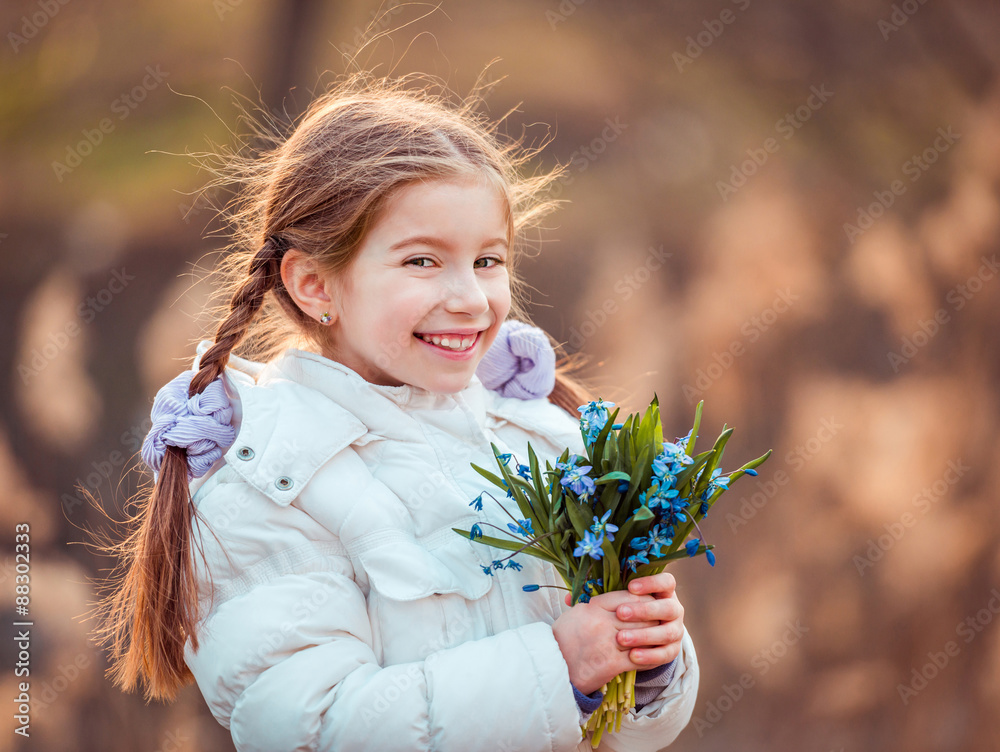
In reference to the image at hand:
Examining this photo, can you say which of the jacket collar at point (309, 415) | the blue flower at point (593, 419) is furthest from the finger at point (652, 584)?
the jacket collar at point (309, 415)

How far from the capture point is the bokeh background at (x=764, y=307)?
106 inches

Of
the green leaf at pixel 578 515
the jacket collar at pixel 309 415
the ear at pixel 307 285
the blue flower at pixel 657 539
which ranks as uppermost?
the blue flower at pixel 657 539

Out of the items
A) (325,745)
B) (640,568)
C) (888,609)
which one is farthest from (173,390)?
(888,609)

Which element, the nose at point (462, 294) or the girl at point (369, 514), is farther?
the nose at point (462, 294)

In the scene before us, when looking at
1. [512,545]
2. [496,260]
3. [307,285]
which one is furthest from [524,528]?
[307,285]

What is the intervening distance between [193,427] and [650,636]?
0.81m

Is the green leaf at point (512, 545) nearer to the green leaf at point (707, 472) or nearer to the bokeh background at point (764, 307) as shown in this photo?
the green leaf at point (707, 472)

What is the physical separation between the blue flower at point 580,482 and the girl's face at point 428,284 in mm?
322

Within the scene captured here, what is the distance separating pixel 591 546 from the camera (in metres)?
1.17

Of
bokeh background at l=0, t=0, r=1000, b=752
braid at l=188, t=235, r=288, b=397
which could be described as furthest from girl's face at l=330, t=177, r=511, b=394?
bokeh background at l=0, t=0, r=1000, b=752

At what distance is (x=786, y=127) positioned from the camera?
2.97 meters

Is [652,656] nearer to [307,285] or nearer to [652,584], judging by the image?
[652,584]

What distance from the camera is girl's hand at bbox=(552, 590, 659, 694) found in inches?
49.1

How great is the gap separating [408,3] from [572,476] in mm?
2083
